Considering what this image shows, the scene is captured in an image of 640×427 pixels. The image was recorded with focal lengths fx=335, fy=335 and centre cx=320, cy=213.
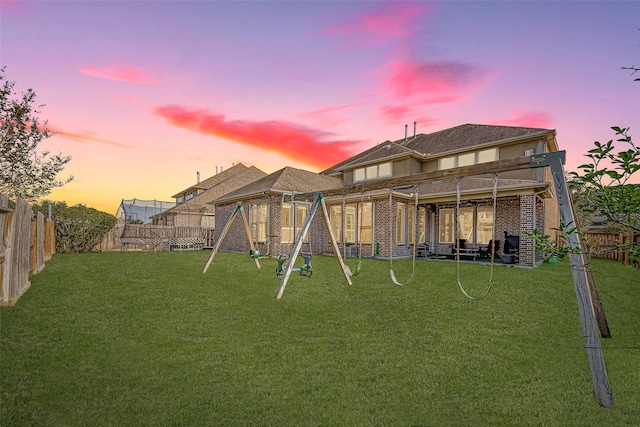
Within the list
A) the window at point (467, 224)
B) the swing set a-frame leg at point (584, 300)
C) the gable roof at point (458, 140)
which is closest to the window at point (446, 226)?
the window at point (467, 224)

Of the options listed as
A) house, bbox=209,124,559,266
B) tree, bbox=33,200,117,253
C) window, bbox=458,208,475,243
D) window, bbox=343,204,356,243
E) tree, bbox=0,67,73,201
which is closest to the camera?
tree, bbox=0,67,73,201

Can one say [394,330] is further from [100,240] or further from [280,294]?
[100,240]

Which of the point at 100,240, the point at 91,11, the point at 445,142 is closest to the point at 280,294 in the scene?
the point at 91,11

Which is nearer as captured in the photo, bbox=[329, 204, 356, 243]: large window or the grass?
the grass

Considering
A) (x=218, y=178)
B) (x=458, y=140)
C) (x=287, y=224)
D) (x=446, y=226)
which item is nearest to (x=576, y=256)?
(x=446, y=226)

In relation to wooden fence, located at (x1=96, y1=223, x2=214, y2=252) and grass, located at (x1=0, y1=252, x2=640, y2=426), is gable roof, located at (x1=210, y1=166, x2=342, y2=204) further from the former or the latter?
grass, located at (x1=0, y1=252, x2=640, y2=426)

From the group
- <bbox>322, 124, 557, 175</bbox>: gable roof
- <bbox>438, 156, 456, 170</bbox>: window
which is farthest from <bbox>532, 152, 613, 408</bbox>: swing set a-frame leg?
<bbox>438, 156, 456, 170</bbox>: window

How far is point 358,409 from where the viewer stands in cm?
304

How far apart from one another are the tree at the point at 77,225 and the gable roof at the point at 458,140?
15.6 m

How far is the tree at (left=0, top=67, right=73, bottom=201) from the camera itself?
13.6 meters

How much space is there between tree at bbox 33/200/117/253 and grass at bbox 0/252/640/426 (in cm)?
1377

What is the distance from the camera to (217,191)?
112ft

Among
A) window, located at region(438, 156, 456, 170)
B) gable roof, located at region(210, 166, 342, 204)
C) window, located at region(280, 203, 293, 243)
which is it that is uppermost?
window, located at region(438, 156, 456, 170)

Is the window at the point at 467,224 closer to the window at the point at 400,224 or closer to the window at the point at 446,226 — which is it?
the window at the point at 446,226
